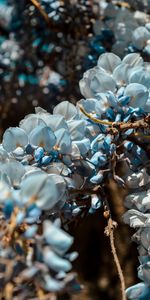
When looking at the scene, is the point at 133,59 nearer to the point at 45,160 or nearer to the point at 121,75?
the point at 121,75

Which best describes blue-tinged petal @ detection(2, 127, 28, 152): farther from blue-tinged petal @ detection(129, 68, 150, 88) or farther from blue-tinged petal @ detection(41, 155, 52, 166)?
blue-tinged petal @ detection(129, 68, 150, 88)

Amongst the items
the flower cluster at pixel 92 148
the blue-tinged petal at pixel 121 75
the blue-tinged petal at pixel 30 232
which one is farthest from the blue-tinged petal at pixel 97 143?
the blue-tinged petal at pixel 30 232

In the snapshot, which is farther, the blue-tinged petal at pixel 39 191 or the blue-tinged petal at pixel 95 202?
the blue-tinged petal at pixel 95 202

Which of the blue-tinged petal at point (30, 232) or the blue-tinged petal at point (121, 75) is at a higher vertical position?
the blue-tinged petal at point (30, 232)

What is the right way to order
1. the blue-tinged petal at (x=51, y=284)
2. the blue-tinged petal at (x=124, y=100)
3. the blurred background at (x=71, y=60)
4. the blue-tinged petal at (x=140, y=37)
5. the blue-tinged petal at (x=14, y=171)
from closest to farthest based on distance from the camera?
the blue-tinged petal at (x=51, y=284) < the blue-tinged petal at (x=14, y=171) < the blue-tinged petal at (x=124, y=100) < the blue-tinged petal at (x=140, y=37) < the blurred background at (x=71, y=60)

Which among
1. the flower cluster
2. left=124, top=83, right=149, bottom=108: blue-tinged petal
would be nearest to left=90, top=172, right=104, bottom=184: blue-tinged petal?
the flower cluster

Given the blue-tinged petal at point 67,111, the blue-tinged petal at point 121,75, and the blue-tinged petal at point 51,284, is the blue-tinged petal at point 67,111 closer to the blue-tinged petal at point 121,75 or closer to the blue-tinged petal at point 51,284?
the blue-tinged petal at point 121,75

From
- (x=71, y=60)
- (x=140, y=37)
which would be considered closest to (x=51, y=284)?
(x=140, y=37)
